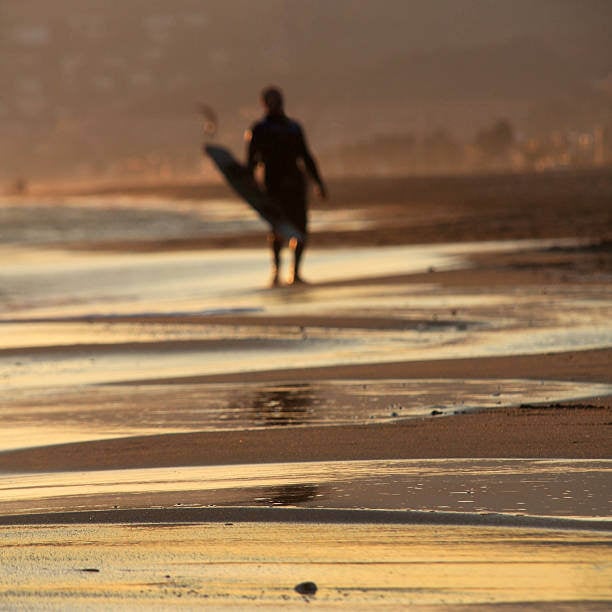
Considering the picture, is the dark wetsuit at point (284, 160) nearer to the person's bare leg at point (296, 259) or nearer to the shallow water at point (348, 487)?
the person's bare leg at point (296, 259)

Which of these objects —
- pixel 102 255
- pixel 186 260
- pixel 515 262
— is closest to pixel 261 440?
pixel 515 262

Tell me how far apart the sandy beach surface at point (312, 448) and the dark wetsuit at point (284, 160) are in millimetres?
1414

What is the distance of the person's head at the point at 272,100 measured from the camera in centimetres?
1811

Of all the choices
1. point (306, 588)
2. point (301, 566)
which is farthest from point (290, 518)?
point (306, 588)

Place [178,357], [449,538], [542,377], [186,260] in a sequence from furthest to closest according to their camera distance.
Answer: [186,260]
[178,357]
[542,377]
[449,538]

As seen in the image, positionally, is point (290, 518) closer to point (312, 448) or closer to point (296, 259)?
point (312, 448)

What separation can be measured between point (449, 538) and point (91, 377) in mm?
5154

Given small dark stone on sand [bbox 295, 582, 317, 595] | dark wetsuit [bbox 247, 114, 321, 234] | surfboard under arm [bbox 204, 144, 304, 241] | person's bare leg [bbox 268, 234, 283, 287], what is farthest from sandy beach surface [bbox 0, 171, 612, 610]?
dark wetsuit [bbox 247, 114, 321, 234]

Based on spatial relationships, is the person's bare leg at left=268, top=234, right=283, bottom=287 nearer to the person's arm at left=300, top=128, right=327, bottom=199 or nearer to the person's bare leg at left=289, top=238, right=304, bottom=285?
the person's bare leg at left=289, top=238, right=304, bottom=285

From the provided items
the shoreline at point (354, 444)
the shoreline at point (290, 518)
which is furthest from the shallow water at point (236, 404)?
the shoreline at point (290, 518)

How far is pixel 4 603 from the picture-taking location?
198 inches

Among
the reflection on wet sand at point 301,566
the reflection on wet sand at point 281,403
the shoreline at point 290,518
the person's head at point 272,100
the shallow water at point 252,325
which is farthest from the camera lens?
the person's head at point 272,100

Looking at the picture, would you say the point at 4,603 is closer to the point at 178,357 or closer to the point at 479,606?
the point at 479,606

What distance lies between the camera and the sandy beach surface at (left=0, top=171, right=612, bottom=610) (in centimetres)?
528
